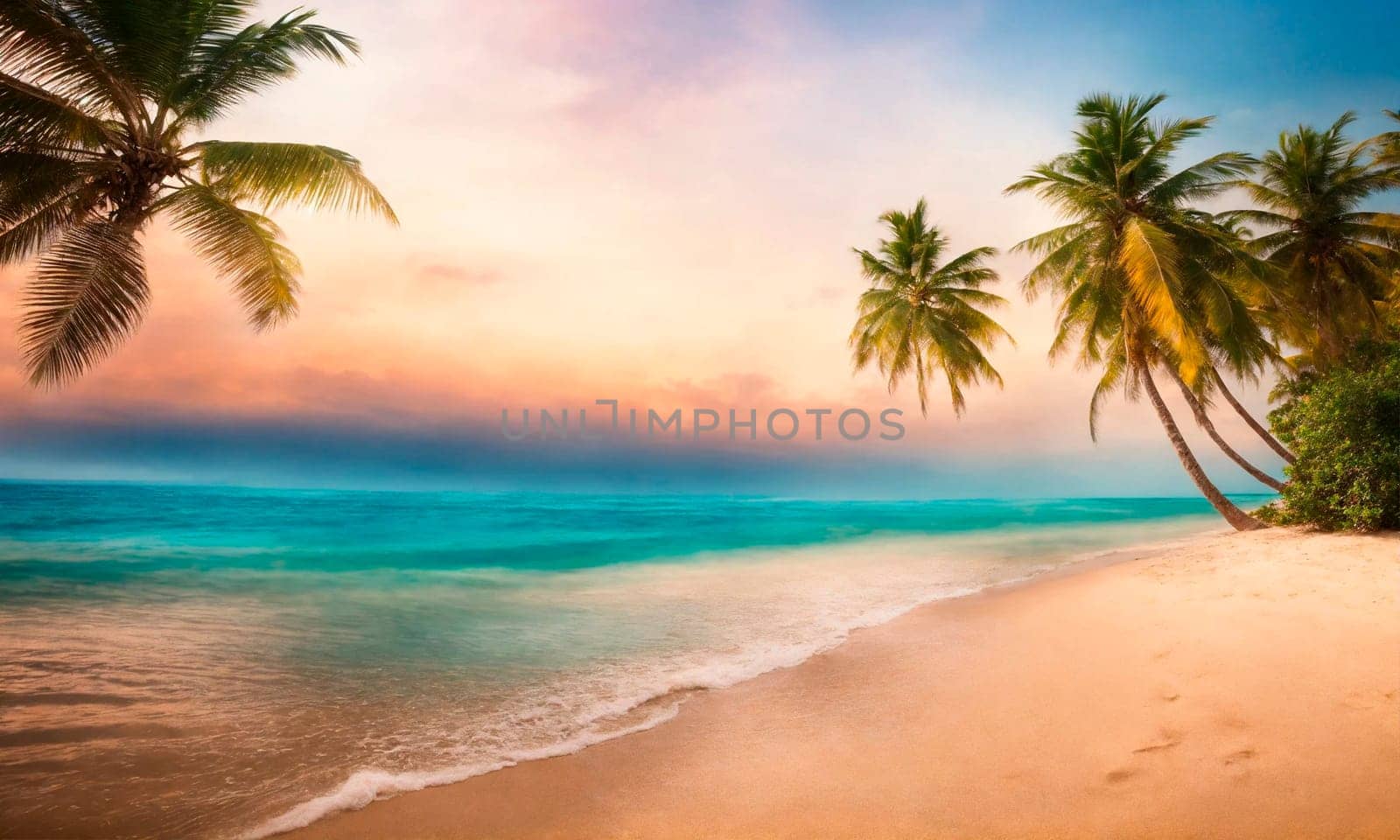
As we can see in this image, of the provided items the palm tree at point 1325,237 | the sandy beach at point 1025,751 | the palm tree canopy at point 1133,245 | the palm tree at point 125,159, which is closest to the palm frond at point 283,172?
the palm tree at point 125,159

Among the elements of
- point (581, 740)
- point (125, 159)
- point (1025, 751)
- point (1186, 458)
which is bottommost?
point (581, 740)

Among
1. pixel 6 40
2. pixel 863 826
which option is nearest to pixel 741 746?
pixel 863 826

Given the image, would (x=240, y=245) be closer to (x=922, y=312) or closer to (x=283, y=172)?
(x=283, y=172)

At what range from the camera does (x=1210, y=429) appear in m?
15.0

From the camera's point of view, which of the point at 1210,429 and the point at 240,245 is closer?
the point at 240,245

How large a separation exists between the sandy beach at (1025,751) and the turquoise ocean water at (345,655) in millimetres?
548

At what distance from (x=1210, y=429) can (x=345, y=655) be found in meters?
19.7

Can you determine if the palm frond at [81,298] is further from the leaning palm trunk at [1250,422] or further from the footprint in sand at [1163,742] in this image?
the leaning palm trunk at [1250,422]

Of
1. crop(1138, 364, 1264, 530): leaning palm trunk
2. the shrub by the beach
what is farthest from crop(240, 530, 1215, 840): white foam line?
crop(1138, 364, 1264, 530): leaning palm trunk

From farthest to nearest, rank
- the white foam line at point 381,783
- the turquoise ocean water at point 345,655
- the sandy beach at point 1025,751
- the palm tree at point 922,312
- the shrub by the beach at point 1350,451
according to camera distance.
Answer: the palm tree at point 922,312
the shrub by the beach at point 1350,451
the turquoise ocean water at point 345,655
the white foam line at point 381,783
the sandy beach at point 1025,751

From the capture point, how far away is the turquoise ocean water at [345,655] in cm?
353

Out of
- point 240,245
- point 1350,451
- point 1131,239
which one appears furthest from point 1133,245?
point 240,245

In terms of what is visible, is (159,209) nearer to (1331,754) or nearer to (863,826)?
(863,826)

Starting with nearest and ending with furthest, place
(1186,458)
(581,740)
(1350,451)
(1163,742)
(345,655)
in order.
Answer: (1163,742) → (581,740) → (345,655) → (1350,451) → (1186,458)
